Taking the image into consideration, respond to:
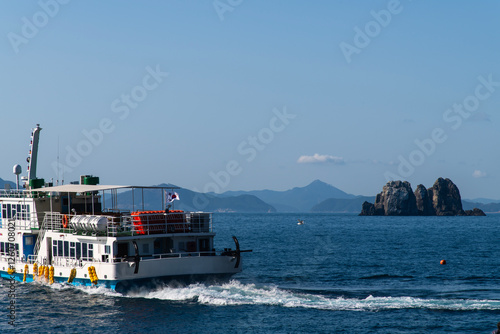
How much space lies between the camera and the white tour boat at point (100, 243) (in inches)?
1421

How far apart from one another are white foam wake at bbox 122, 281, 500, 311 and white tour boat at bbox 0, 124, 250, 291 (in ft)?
3.17

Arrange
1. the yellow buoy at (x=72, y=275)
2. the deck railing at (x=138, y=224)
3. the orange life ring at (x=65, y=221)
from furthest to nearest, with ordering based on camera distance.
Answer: the orange life ring at (x=65, y=221)
the yellow buoy at (x=72, y=275)
the deck railing at (x=138, y=224)

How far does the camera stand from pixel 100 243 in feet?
122

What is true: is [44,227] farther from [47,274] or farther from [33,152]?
[33,152]

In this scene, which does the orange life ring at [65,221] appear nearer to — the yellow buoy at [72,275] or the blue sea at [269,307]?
the yellow buoy at [72,275]

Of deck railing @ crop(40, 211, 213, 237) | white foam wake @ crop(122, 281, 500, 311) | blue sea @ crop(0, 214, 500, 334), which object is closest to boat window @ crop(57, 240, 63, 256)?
deck railing @ crop(40, 211, 213, 237)

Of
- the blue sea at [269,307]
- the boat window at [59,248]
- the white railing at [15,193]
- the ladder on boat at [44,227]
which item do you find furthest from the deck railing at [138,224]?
the white railing at [15,193]

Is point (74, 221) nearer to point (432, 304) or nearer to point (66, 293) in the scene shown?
point (66, 293)

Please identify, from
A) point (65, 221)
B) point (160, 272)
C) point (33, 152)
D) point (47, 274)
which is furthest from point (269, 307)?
point (33, 152)

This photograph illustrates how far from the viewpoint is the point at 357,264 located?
6312 cm

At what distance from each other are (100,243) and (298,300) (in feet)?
42.1

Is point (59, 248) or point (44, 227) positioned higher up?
point (44, 227)

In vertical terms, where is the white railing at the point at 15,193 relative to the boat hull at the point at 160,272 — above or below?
above

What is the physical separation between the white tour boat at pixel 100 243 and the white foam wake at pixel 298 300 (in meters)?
0.96
